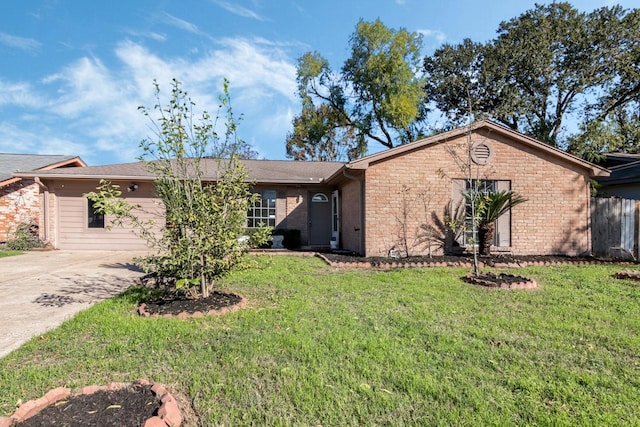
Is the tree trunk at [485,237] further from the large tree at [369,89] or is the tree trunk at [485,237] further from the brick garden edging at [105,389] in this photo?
the large tree at [369,89]

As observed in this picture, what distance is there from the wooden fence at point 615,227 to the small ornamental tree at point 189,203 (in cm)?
1072

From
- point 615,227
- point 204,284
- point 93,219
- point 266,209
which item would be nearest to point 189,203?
point 204,284

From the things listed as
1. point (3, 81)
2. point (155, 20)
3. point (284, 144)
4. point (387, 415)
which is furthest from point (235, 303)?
point (284, 144)

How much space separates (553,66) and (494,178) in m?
16.5

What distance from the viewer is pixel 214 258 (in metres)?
5.08

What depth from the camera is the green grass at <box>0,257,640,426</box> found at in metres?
2.61

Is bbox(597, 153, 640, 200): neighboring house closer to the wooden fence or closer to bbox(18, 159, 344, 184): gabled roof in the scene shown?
the wooden fence

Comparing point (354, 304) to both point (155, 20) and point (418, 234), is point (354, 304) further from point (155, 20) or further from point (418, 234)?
point (155, 20)

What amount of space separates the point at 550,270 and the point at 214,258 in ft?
24.4

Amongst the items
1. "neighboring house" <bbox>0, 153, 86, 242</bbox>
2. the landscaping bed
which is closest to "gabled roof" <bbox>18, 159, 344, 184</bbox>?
"neighboring house" <bbox>0, 153, 86, 242</bbox>

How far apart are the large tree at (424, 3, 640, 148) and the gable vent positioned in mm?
11811

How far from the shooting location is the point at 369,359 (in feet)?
11.1

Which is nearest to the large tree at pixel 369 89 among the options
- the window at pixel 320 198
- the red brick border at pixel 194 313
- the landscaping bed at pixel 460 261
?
the window at pixel 320 198

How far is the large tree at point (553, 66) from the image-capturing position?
20719mm
